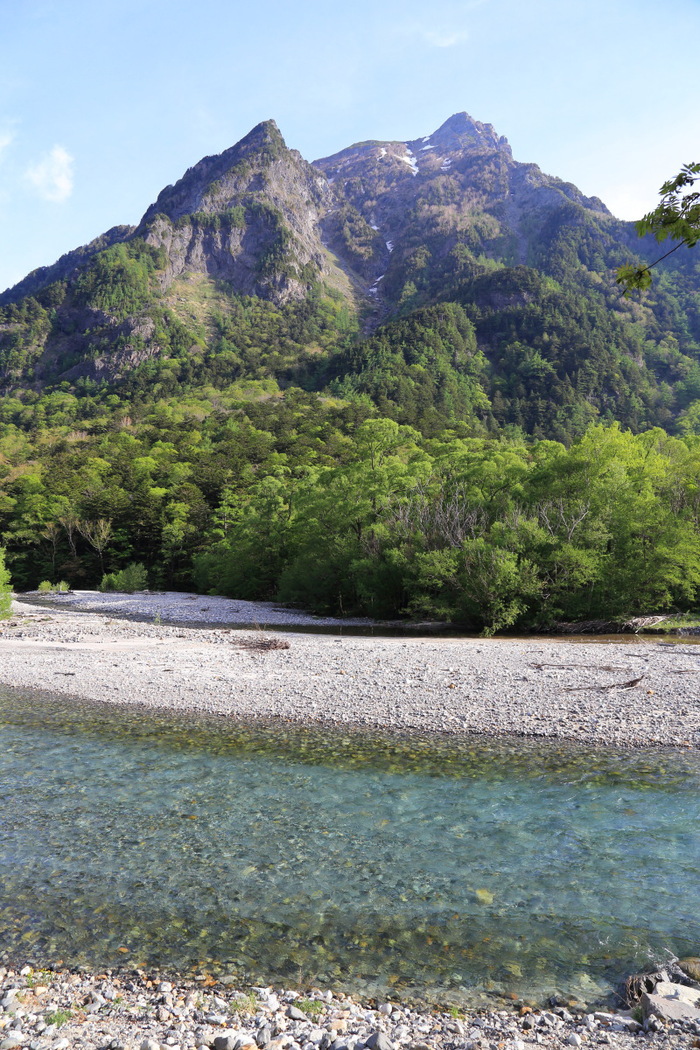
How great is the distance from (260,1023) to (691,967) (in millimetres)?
4200

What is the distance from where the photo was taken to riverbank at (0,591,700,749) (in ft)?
48.3

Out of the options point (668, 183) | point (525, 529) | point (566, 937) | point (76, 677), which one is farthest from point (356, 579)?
point (668, 183)

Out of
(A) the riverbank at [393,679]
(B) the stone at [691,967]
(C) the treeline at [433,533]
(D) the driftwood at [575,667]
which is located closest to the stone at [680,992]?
(B) the stone at [691,967]

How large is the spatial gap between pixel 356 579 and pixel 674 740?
27.8 meters

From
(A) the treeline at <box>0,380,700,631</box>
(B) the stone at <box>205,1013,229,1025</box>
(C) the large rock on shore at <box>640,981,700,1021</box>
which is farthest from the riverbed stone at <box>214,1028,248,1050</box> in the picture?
(A) the treeline at <box>0,380,700,631</box>

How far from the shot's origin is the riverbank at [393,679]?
48.3 feet

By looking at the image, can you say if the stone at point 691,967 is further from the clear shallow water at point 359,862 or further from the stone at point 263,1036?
the stone at point 263,1036

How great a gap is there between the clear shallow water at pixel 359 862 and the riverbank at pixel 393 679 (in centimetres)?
189

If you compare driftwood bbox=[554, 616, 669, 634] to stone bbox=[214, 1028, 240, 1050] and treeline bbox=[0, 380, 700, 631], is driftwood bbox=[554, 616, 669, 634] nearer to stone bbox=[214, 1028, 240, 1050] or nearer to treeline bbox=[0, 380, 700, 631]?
treeline bbox=[0, 380, 700, 631]

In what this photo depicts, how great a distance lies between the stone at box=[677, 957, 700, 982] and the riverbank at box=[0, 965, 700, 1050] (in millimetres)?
903

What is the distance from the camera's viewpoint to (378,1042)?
15.4 ft

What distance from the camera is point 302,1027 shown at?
5.03 metres

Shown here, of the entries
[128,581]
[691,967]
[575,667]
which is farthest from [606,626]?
[128,581]

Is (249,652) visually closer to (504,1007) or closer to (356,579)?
(356,579)
